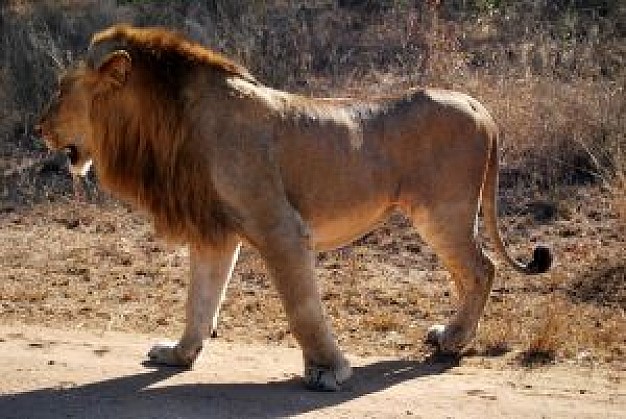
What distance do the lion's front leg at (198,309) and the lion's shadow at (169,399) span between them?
0.13 metres

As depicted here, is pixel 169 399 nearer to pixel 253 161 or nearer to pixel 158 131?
pixel 253 161

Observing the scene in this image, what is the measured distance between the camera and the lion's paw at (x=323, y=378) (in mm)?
5055

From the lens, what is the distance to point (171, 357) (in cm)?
546

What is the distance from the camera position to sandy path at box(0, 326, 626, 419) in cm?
477

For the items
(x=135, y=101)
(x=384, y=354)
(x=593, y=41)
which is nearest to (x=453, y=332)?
(x=384, y=354)

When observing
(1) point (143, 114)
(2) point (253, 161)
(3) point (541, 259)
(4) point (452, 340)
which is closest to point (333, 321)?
(4) point (452, 340)

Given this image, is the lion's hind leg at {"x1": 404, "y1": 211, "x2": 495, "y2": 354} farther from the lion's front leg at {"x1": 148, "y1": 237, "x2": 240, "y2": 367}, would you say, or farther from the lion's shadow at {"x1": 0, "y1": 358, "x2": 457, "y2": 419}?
the lion's front leg at {"x1": 148, "y1": 237, "x2": 240, "y2": 367}

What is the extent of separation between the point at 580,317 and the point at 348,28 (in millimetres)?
6904

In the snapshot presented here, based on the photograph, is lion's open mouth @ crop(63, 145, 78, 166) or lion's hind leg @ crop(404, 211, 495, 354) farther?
lion's hind leg @ crop(404, 211, 495, 354)

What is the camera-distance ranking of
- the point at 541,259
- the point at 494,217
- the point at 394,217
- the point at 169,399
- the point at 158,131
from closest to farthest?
the point at 169,399 → the point at 158,131 → the point at 541,259 → the point at 494,217 → the point at 394,217

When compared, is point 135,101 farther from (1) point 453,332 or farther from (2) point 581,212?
(2) point 581,212

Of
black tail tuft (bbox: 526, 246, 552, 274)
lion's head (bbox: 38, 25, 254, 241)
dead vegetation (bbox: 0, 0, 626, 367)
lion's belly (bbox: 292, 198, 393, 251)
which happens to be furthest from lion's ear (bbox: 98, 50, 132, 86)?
black tail tuft (bbox: 526, 246, 552, 274)

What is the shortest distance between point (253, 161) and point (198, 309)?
835 mm

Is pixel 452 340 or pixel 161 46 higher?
pixel 161 46
